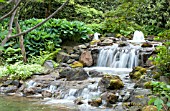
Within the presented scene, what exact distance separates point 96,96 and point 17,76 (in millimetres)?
3299

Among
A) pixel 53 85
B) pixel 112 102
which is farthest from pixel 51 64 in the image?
pixel 112 102

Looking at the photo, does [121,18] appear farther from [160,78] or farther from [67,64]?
[67,64]

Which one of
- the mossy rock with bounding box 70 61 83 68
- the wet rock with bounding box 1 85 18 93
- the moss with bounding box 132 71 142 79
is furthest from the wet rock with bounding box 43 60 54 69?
the moss with bounding box 132 71 142 79

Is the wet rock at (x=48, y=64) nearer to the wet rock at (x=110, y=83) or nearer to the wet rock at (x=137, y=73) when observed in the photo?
the wet rock at (x=137, y=73)

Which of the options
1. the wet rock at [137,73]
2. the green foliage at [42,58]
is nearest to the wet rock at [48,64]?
the green foliage at [42,58]

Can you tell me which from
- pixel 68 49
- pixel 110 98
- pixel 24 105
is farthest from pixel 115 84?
pixel 68 49

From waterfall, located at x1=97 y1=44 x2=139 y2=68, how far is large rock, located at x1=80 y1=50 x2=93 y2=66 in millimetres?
379

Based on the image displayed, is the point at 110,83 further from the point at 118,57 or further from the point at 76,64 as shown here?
the point at 118,57

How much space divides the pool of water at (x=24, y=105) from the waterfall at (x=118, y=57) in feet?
16.0

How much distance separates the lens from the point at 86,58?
12.0 metres

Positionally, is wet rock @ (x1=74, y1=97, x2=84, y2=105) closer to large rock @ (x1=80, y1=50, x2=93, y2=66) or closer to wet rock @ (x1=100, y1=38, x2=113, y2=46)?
large rock @ (x1=80, y1=50, x2=93, y2=66)

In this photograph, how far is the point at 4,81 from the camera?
949cm

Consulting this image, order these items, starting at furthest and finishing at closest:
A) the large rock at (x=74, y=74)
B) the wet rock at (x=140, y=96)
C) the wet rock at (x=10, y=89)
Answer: the large rock at (x=74, y=74)
the wet rock at (x=10, y=89)
the wet rock at (x=140, y=96)

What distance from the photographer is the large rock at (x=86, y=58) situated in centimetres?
1197
